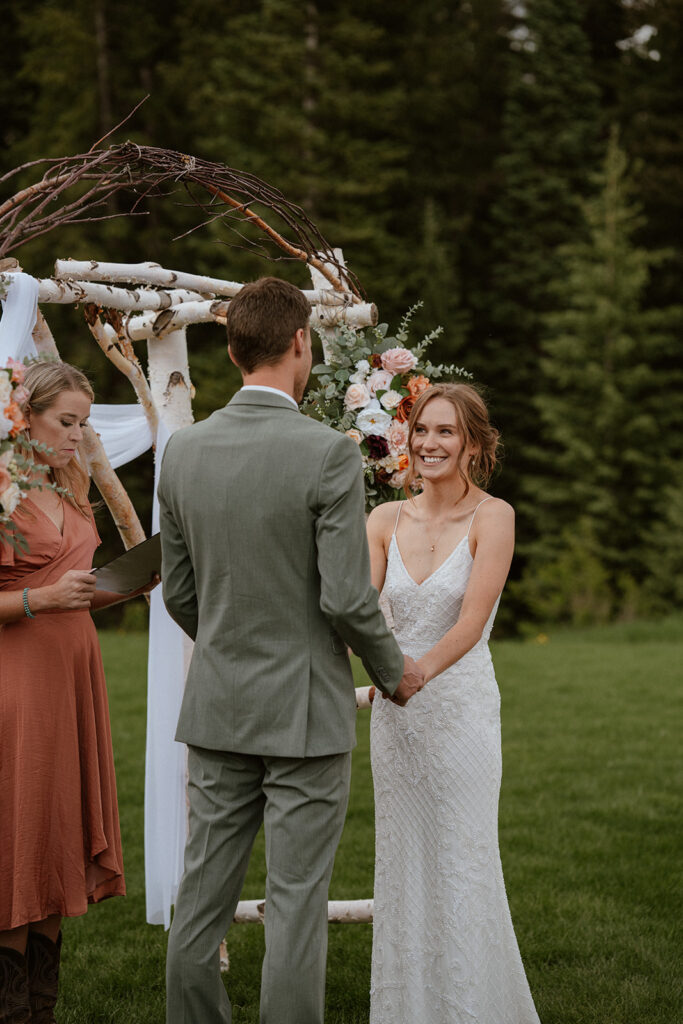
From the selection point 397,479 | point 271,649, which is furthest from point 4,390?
point 397,479

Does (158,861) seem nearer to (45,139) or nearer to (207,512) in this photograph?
(207,512)

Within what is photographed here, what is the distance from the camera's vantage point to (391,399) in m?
3.97

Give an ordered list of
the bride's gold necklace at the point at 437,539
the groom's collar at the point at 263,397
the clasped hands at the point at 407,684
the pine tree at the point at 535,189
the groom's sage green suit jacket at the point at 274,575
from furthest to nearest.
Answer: the pine tree at the point at 535,189
the bride's gold necklace at the point at 437,539
the clasped hands at the point at 407,684
the groom's collar at the point at 263,397
the groom's sage green suit jacket at the point at 274,575

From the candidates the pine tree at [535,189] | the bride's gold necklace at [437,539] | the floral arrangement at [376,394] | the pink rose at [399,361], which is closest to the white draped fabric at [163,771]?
the floral arrangement at [376,394]

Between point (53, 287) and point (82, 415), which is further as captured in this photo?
point (53, 287)

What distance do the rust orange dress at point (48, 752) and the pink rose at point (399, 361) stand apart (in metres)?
1.29

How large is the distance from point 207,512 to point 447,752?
50.2 inches

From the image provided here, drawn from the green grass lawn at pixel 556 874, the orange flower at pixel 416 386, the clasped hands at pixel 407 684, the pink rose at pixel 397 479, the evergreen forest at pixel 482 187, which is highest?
the evergreen forest at pixel 482 187

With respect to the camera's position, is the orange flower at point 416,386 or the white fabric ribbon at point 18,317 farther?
the orange flower at point 416,386

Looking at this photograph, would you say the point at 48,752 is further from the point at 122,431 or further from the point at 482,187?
the point at 482,187

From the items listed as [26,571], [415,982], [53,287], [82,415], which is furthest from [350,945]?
[53,287]

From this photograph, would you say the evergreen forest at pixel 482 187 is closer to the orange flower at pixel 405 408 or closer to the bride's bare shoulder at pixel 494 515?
the orange flower at pixel 405 408

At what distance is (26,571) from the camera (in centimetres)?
329

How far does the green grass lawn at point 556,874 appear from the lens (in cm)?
397
